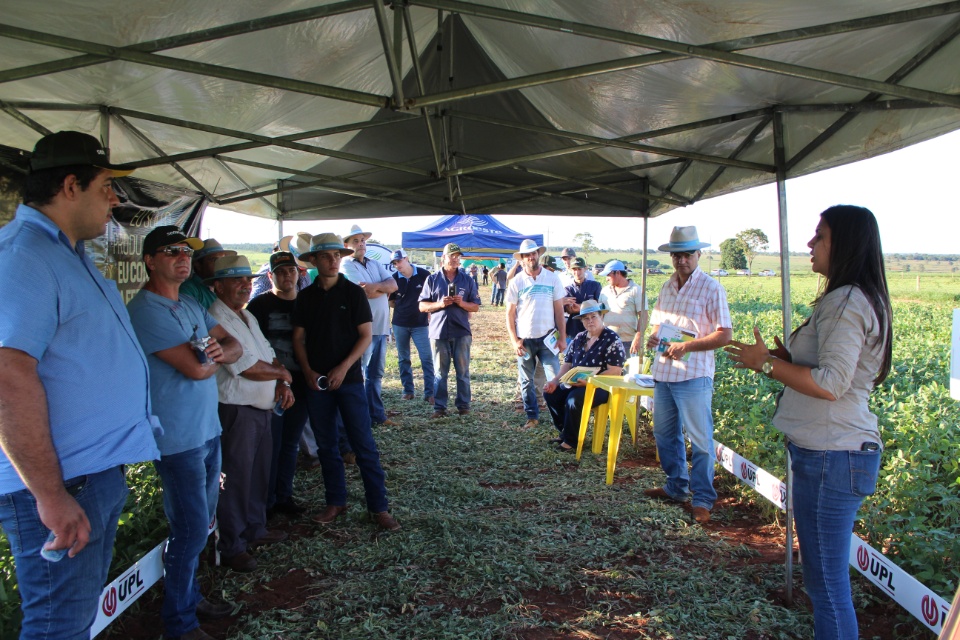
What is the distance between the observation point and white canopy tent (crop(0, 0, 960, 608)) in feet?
8.59

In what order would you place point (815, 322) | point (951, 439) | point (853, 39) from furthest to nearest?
point (951, 439), point (853, 39), point (815, 322)

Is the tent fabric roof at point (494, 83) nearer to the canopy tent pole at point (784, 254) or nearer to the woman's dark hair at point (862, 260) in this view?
the canopy tent pole at point (784, 254)

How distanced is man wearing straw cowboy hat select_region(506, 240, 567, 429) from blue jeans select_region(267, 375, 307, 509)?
9.77ft

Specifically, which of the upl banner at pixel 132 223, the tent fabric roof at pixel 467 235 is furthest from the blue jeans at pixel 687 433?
the tent fabric roof at pixel 467 235

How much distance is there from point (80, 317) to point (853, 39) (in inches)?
127

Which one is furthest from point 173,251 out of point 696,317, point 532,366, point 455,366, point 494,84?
point 455,366

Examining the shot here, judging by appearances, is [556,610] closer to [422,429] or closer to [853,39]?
[853,39]

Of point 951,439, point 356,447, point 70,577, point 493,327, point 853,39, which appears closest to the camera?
point 70,577

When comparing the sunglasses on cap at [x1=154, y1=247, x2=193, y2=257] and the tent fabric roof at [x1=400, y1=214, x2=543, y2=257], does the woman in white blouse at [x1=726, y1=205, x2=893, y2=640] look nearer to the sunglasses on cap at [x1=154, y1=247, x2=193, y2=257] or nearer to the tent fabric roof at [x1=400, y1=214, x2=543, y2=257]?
the sunglasses on cap at [x1=154, y1=247, x2=193, y2=257]

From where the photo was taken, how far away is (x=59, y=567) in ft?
5.68

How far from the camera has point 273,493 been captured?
174 inches

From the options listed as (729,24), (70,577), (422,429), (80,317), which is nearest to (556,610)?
(70,577)

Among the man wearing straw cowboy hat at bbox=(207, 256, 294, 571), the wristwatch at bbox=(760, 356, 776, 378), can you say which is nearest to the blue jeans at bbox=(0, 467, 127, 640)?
the man wearing straw cowboy hat at bbox=(207, 256, 294, 571)

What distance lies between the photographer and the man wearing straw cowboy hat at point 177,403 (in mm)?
2635
